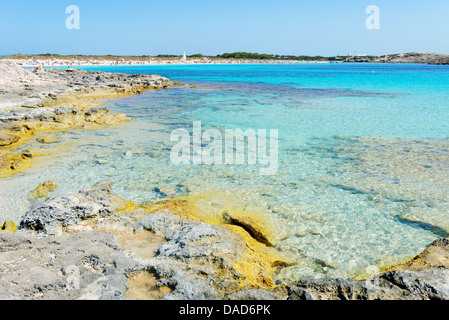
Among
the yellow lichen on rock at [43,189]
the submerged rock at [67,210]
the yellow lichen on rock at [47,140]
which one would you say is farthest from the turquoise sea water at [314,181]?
the submerged rock at [67,210]

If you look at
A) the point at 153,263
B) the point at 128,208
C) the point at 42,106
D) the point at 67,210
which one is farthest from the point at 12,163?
the point at 42,106

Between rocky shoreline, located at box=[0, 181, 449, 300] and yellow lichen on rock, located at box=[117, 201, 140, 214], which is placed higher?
yellow lichen on rock, located at box=[117, 201, 140, 214]

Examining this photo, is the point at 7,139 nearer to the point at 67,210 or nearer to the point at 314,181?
the point at 67,210

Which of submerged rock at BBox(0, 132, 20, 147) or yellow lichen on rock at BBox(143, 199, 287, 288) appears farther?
submerged rock at BBox(0, 132, 20, 147)

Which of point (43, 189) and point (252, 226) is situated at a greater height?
point (43, 189)

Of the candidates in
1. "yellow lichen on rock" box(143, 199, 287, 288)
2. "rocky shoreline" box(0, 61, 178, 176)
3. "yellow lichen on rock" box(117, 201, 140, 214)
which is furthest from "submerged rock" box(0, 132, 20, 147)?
"yellow lichen on rock" box(143, 199, 287, 288)

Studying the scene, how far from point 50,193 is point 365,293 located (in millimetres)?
7130

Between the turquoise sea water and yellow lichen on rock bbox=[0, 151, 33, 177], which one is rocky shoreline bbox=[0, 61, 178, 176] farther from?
the turquoise sea water

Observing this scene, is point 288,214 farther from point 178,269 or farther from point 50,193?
point 50,193

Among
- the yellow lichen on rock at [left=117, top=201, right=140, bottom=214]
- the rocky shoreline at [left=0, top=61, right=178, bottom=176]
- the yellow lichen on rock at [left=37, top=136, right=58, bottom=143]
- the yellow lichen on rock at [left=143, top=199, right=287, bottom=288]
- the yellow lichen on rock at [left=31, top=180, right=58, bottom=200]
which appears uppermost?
the rocky shoreline at [left=0, top=61, right=178, bottom=176]

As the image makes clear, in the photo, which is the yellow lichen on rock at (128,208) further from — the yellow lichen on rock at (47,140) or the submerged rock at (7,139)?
the submerged rock at (7,139)

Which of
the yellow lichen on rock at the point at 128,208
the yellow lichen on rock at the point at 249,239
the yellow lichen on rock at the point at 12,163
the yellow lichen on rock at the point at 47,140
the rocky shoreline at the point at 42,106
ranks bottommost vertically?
the yellow lichen on rock at the point at 249,239

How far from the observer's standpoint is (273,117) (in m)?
17.8

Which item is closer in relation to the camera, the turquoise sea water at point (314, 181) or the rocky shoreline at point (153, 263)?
the rocky shoreline at point (153, 263)
